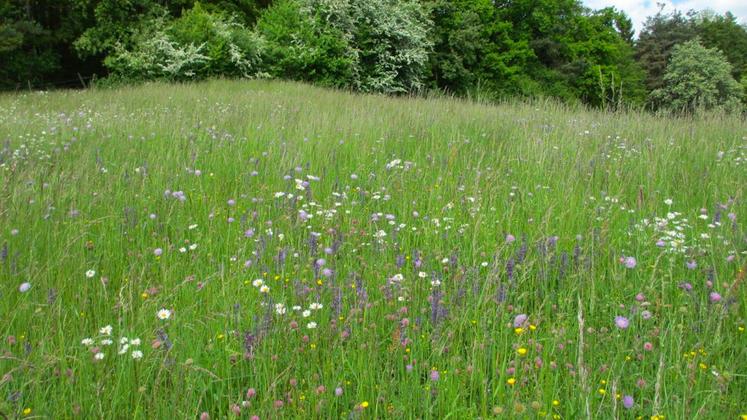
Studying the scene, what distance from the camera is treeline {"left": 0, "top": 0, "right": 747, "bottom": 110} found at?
13609 millimetres

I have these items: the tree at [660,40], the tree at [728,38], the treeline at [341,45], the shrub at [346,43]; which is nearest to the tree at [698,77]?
the treeline at [341,45]

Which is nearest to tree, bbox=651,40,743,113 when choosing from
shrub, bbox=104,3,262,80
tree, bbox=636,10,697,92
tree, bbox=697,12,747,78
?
tree, bbox=636,10,697,92

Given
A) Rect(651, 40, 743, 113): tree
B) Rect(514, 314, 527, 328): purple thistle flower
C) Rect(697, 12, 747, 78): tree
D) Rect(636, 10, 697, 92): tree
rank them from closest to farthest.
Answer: Rect(514, 314, 527, 328): purple thistle flower < Rect(651, 40, 743, 113): tree < Rect(636, 10, 697, 92): tree < Rect(697, 12, 747, 78): tree

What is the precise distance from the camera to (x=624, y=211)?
3.11 metres

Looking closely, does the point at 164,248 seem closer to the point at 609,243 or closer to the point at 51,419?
the point at 51,419

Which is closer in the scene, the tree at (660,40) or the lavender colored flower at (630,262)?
the lavender colored flower at (630,262)

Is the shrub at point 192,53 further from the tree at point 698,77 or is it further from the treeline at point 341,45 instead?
the tree at point 698,77

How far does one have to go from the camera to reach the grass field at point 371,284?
1551 mm

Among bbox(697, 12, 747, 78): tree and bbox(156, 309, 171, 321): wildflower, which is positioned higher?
bbox(697, 12, 747, 78): tree

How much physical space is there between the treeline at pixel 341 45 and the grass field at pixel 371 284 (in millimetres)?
2903

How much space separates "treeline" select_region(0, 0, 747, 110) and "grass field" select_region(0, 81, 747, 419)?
9.52 feet

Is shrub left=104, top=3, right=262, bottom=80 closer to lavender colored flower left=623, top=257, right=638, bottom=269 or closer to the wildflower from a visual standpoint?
the wildflower

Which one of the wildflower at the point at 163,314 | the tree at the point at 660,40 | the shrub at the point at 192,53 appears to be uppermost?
the tree at the point at 660,40

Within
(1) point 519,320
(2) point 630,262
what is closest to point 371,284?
(1) point 519,320
